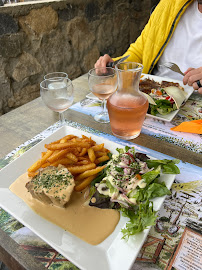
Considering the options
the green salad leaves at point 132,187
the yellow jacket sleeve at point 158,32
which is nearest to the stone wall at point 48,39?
the yellow jacket sleeve at point 158,32

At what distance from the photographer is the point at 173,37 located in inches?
79.4

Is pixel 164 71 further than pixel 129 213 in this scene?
Yes

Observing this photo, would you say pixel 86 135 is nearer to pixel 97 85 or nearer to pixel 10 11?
pixel 97 85

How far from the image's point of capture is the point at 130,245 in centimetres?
66

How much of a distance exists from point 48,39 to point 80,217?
→ 2591 millimetres

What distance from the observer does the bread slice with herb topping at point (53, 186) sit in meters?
0.78

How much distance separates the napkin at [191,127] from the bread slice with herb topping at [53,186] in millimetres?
662

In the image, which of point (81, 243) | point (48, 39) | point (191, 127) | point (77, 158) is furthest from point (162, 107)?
point (48, 39)

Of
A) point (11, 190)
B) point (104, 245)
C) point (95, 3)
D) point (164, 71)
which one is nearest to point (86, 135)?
point (11, 190)

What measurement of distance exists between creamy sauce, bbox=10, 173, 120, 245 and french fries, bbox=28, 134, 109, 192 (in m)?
0.08

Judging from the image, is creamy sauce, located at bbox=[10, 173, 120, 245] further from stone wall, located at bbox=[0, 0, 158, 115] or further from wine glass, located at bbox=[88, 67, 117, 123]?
stone wall, located at bbox=[0, 0, 158, 115]

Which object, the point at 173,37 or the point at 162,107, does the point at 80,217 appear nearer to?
the point at 162,107

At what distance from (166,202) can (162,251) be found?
195 millimetres

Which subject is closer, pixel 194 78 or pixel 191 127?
pixel 191 127
